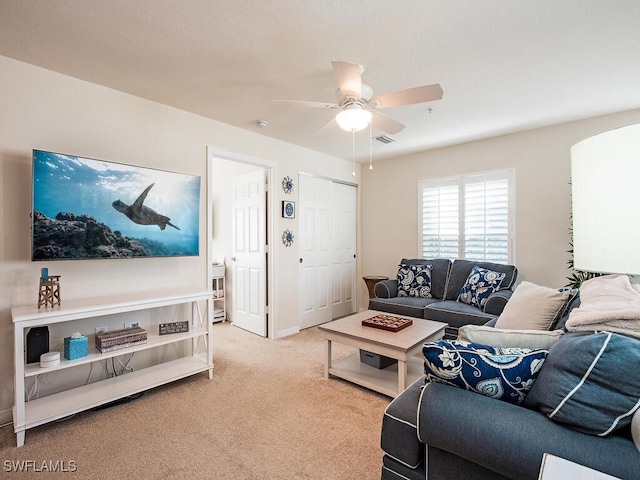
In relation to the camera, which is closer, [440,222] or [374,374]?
[374,374]

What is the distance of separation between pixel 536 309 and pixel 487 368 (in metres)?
1.29

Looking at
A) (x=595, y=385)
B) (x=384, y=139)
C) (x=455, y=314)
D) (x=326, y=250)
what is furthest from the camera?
(x=326, y=250)

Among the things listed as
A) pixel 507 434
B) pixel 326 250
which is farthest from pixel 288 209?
pixel 507 434

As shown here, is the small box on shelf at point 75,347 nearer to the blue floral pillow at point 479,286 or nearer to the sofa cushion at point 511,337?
the sofa cushion at point 511,337

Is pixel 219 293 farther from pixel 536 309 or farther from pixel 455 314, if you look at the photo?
pixel 536 309

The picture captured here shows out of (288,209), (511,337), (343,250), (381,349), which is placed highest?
(288,209)

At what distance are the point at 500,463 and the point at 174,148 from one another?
3332 millimetres

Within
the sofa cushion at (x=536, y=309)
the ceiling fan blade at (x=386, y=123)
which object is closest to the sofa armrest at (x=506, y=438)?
the sofa cushion at (x=536, y=309)

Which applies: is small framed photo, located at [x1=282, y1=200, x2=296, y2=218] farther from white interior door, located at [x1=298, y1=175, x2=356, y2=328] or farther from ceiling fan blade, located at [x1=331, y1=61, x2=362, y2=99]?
ceiling fan blade, located at [x1=331, y1=61, x2=362, y2=99]

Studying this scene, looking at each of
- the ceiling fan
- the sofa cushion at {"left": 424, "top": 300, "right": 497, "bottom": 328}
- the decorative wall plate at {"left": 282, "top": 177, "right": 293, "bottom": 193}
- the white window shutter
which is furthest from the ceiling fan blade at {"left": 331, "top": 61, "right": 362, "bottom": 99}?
the white window shutter

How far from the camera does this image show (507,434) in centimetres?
101

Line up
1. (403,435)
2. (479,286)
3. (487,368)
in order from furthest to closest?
(479,286), (403,435), (487,368)

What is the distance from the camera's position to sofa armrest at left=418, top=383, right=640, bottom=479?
0.91 m

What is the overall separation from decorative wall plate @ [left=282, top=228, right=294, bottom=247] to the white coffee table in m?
1.50
